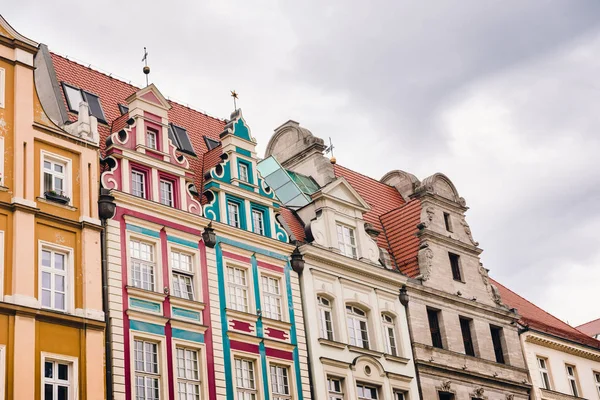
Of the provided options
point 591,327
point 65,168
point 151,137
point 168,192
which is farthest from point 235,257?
point 591,327

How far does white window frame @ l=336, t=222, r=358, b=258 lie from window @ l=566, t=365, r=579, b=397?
13.9m

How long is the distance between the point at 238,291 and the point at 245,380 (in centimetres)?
294

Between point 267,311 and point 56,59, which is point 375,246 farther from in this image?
point 56,59

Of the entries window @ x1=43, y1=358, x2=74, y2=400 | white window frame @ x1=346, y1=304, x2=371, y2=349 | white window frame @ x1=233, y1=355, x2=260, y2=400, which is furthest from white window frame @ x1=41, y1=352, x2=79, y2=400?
white window frame @ x1=346, y1=304, x2=371, y2=349

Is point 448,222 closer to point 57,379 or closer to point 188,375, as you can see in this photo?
point 188,375

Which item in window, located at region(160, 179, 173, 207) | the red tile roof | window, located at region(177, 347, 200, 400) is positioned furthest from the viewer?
the red tile roof

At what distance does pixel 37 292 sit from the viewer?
26.0m

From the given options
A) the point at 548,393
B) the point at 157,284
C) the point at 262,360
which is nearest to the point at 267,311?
the point at 262,360

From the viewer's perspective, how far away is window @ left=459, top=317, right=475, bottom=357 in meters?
40.3

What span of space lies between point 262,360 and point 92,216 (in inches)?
281

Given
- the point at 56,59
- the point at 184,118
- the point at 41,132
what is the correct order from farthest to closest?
the point at 184,118 < the point at 56,59 < the point at 41,132

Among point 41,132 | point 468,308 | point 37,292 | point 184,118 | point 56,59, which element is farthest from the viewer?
point 468,308

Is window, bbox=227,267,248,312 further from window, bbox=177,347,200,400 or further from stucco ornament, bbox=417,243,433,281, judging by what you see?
stucco ornament, bbox=417,243,433,281

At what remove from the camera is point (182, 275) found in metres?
30.6
